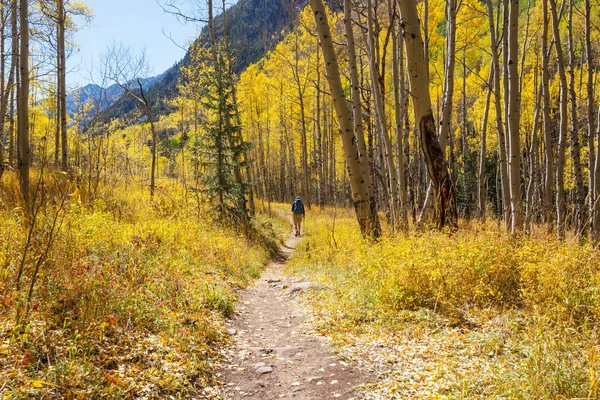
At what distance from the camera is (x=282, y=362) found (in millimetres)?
3553

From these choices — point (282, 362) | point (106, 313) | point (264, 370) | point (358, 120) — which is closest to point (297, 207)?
point (358, 120)

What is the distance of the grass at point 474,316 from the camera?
92.2 inches

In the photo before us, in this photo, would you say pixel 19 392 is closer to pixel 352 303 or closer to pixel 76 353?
pixel 76 353

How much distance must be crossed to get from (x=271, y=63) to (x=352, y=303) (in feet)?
68.7

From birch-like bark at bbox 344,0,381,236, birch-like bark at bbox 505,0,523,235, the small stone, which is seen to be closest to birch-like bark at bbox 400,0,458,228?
birch-like bark at bbox 505,0,523,235

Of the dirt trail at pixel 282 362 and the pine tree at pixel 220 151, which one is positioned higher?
the pine tree at pixel 220 151

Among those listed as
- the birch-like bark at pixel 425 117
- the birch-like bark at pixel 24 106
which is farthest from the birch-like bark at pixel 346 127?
the birch-like bark at pixel 24 106

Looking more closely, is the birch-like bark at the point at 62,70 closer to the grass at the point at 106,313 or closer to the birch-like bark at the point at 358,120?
the grass at the point at 106,313

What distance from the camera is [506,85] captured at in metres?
6.53

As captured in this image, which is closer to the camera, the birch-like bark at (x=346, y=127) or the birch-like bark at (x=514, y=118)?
the birch-like bark at (x=514, y=118)

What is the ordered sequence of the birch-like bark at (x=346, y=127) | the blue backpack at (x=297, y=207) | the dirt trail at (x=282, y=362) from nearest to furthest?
the dirt trail at (x=282, y=362) < the birch-like bark at (x=346, y=127) < the blue backpack at (x=297, y=207)

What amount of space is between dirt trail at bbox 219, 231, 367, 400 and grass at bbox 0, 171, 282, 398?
0.25 m

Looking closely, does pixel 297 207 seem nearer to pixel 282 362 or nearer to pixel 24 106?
pixel 24 106

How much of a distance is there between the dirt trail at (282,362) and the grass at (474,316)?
0.79ft
